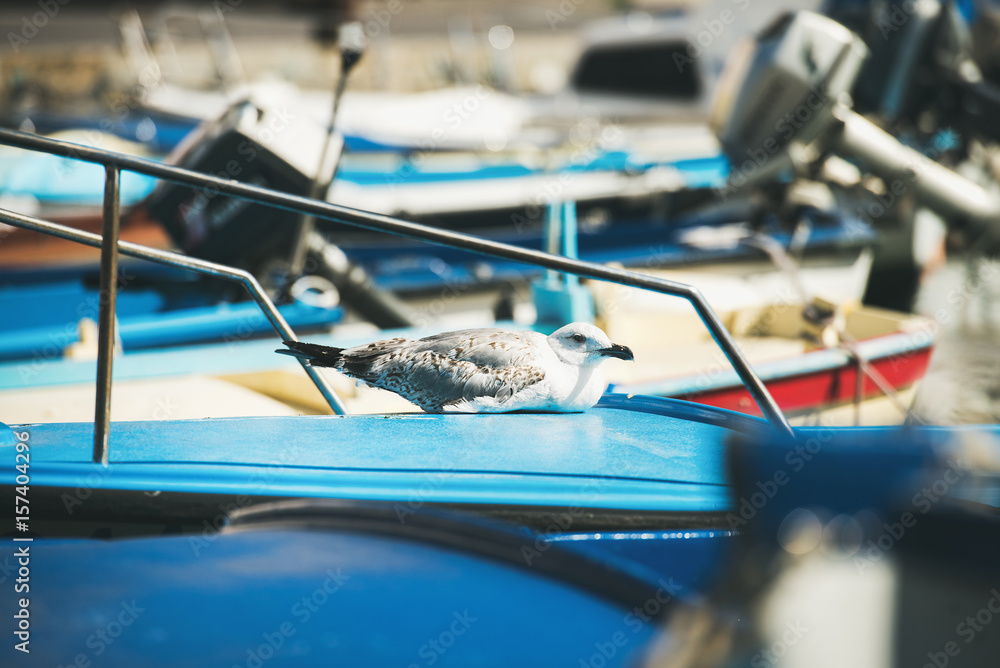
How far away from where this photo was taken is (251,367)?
332 centimetres

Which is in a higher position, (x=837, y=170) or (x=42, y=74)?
(x=42, y=74)

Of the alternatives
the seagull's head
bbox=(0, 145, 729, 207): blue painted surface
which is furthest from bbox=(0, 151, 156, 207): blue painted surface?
the seagull's head

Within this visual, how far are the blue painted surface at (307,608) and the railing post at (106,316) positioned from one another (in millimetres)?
237

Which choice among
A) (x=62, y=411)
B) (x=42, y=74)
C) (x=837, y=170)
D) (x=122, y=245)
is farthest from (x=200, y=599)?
(x=42, y=74)

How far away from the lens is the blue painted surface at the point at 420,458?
5.28 feet

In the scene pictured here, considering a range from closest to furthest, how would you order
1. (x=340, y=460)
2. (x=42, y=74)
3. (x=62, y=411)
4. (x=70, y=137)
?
(x=340, y=460), (x=62, y=411), (x=70, y=137), (x=42, y=74)

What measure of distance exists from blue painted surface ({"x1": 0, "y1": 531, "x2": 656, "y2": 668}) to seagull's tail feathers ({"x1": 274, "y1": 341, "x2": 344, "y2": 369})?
491mm

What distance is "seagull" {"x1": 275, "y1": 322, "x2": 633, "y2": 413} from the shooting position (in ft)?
6.06

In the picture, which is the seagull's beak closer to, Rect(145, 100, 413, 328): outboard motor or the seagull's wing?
the seagull's wing

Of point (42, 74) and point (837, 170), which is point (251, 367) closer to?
point (837, 170)

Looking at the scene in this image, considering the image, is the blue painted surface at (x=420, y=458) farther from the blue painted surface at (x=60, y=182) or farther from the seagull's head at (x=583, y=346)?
the blue painted surface at (x=60, y=182)

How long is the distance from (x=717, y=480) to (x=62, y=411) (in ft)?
7.14

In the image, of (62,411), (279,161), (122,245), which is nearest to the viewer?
(122,245)

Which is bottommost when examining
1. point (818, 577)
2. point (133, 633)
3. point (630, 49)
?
point (630, 49)
